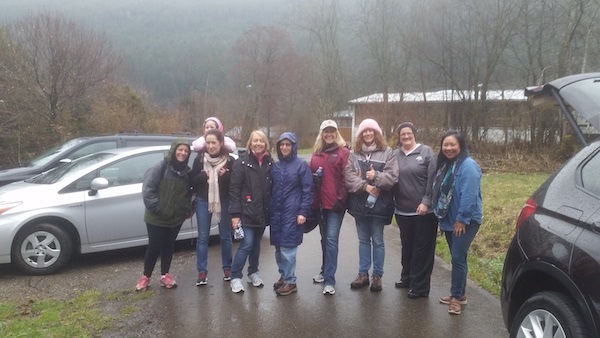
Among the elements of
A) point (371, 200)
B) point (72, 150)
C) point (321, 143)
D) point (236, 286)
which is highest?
point (321, 143)

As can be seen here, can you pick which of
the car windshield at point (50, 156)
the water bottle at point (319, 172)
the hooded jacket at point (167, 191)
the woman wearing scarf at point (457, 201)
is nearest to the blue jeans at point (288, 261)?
the water bottle at point (319, 172)

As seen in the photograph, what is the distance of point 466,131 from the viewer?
911 inches

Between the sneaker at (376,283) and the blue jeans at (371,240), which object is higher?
the blue jeans at (371,240)

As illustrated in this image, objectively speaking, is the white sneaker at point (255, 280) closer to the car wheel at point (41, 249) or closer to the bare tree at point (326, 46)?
the car wheel at point (41, 249)

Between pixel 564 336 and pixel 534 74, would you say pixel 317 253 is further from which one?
pixel 534 74

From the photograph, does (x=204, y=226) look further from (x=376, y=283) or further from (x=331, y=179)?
(x=376, y=283)

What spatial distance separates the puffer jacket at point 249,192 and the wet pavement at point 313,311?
32.7 inches

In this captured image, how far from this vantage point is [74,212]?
6301mm

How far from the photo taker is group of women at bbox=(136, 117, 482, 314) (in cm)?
521

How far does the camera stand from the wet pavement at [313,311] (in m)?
4.42

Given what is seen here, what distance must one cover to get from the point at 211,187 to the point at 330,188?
1261mm

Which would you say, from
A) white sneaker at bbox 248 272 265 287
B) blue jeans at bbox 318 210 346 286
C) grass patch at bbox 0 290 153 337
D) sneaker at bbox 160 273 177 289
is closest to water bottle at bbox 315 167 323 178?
blue jeans at bbox 318 210 346 286

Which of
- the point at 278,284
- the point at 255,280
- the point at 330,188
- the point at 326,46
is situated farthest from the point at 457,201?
the point at 326,46

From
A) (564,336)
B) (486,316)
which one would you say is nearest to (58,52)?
(486,316)
